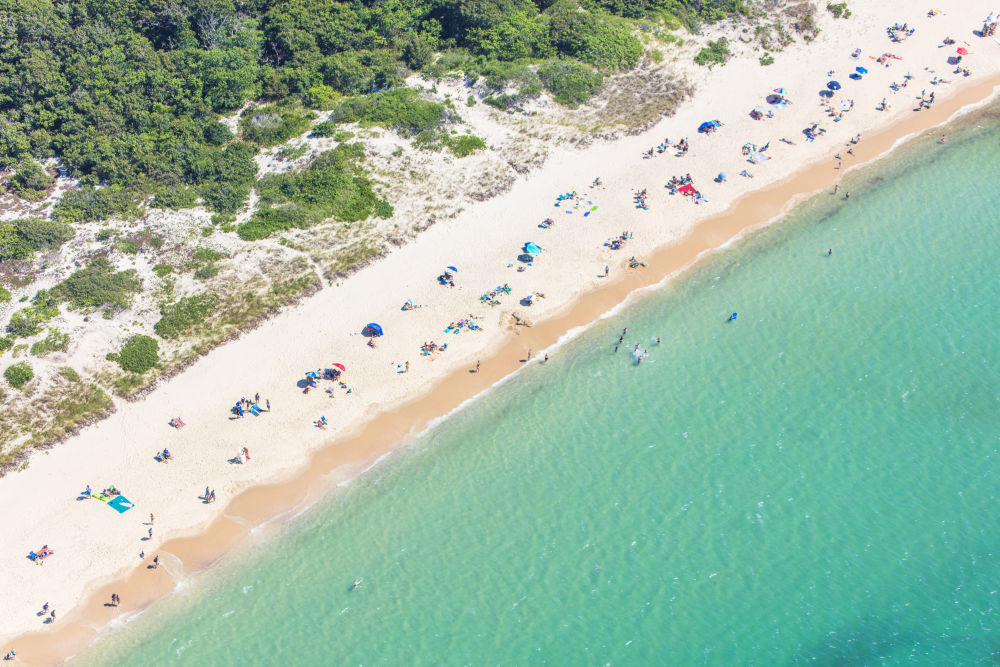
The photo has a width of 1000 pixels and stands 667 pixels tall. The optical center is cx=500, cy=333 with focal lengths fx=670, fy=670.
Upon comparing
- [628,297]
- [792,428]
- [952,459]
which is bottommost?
[952,459]

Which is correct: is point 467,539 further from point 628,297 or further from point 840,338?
point 840,338

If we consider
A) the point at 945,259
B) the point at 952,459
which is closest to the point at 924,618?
the point at 952,459

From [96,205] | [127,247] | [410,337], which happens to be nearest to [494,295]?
[410,337]

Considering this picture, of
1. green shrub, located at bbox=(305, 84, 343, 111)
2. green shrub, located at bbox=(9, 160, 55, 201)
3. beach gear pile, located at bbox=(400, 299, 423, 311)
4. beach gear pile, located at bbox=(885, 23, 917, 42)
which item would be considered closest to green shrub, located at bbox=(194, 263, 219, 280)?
beach gear pile, located at bbox=(400, 299, 423, 311)

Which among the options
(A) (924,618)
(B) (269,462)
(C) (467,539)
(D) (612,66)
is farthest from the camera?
(D) (612,66)

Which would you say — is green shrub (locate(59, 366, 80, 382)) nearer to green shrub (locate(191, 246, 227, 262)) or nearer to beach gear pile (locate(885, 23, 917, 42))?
green shrub (locate(191, 246, 227, 262))
